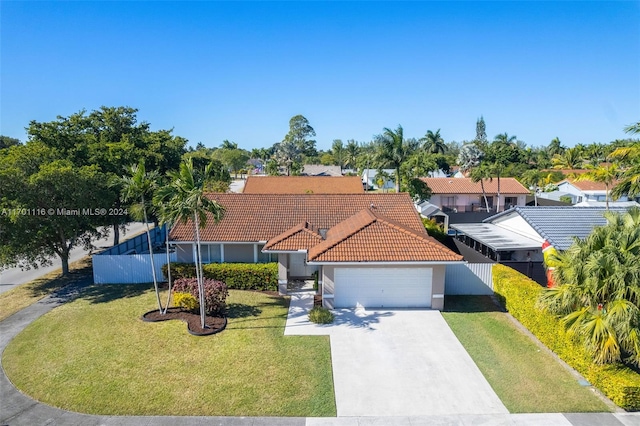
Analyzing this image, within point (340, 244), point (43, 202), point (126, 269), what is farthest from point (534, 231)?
point (43, 202)

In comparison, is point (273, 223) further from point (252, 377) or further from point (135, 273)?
point (252, 377)

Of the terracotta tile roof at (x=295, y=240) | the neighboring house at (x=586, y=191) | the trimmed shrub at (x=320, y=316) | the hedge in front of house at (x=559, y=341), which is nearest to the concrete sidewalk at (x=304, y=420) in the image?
the hedge in front of house at (x=559, y=341)

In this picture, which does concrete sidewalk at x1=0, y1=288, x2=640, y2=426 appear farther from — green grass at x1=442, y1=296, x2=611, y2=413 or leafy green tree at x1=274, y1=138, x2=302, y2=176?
leafy green tree at x1=274, y1=138, x2=302, y2=176

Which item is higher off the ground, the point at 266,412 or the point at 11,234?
the point at 11,234

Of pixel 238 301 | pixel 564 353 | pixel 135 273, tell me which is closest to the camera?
pixel 564 353

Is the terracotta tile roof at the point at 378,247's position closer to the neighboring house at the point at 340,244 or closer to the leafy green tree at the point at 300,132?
the neighboring house at the point at 340,244

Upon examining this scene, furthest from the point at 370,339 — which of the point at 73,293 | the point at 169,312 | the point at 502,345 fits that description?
the point at 73,293
